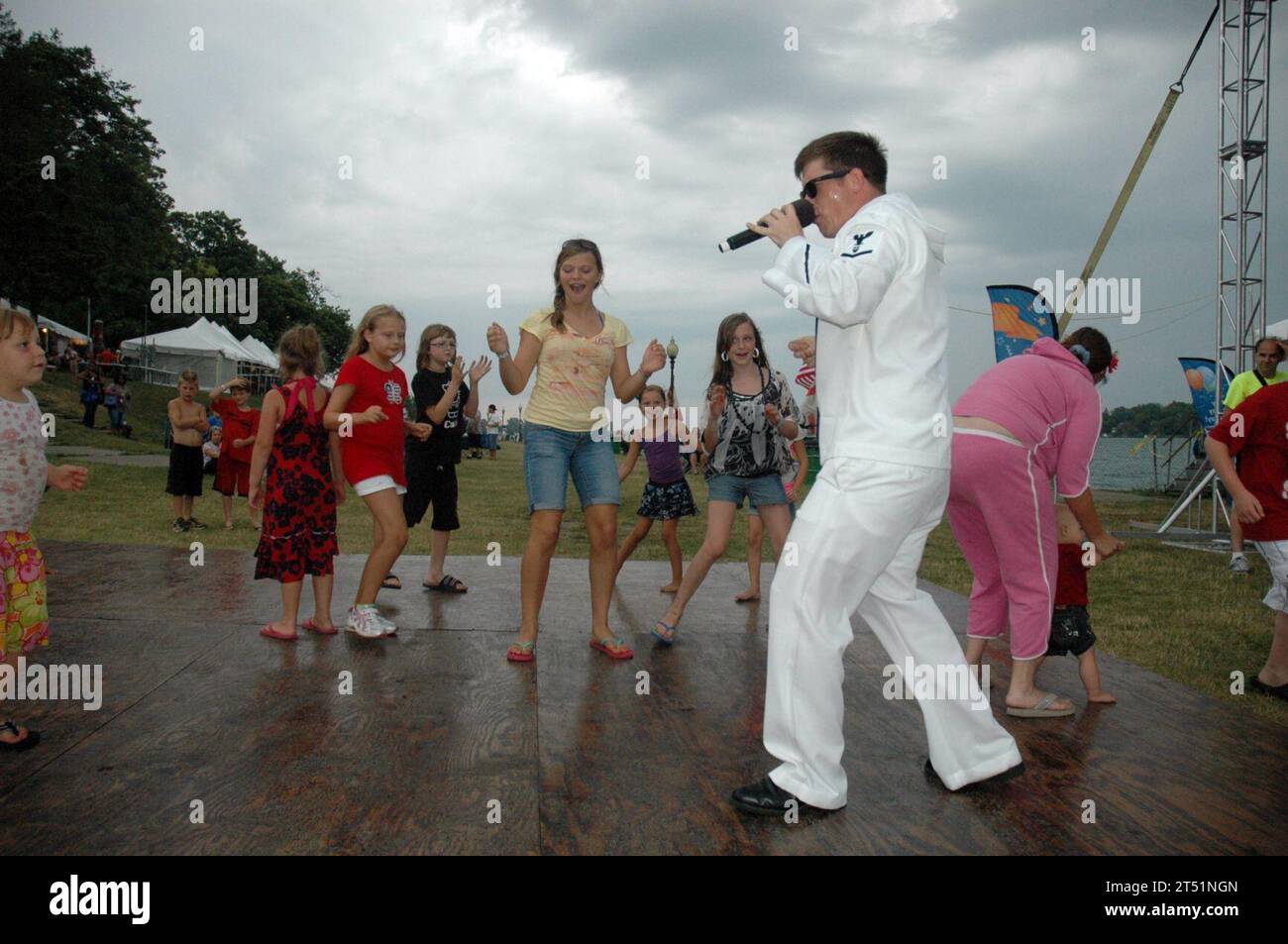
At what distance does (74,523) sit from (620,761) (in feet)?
31.0

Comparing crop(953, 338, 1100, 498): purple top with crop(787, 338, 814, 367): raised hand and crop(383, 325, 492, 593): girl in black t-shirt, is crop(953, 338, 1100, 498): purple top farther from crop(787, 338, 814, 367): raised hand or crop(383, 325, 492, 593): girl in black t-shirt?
crop(383, 325, 492, 593): girl in black t-shirt

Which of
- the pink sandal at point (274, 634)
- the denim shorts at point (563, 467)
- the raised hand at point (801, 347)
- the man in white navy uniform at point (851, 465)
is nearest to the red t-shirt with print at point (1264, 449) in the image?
the raised hand at point (801, 347)

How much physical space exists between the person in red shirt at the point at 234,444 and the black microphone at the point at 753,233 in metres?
8.60

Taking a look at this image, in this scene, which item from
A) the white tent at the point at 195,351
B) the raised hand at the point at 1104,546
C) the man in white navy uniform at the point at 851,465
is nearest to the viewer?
the man in white navy uniform at the point at 851,465

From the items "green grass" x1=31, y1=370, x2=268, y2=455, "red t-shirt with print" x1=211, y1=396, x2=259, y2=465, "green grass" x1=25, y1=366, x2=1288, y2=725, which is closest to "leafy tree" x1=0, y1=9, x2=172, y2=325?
"green grass" x1=31, y1=370, x2=268, y2=455

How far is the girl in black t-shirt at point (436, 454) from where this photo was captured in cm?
676

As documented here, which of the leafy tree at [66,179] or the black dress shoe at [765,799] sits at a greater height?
the leafy tree at [66,179]

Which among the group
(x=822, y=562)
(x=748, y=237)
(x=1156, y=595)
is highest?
(x=748, y=237)

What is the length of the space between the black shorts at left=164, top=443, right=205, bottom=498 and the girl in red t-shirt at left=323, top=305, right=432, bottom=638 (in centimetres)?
602

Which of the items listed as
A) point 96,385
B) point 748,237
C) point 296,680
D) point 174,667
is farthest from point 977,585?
point 96,385

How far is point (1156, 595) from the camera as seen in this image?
787 centimetres

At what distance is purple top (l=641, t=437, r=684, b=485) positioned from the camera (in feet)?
23.6

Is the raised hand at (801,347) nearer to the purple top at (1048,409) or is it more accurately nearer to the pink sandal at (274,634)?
the purple top at (1048,409)
